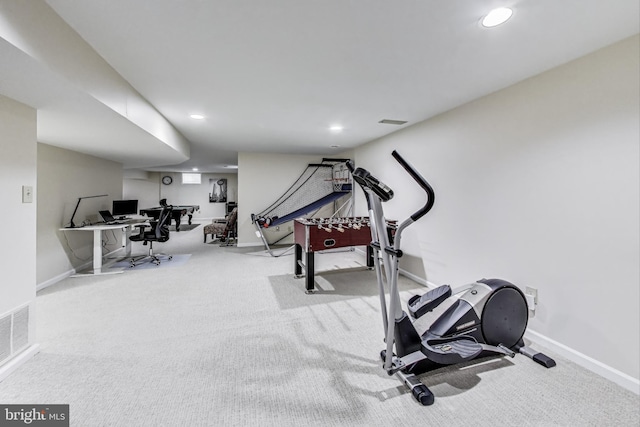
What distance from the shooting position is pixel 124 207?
555 centimetres

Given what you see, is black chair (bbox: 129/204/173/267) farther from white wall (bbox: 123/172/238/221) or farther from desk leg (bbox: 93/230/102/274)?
white wall (bbox: 123/172/238/221)

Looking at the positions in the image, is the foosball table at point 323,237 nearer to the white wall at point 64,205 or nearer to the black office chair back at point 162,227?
the black office chair back at point 162,227

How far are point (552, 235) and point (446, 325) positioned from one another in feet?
3.96

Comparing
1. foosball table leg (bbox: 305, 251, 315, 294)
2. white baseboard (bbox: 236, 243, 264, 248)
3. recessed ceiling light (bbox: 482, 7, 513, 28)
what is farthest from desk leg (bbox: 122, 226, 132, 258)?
recessed ceiling light (bbox: 482, 7, 513, 28)

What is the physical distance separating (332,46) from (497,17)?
994 mm

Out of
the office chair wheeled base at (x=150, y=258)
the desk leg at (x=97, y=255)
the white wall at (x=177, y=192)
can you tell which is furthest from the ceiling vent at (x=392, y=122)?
the white wall at (x=177, y=192)

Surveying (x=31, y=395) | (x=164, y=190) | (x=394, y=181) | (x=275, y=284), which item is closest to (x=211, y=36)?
(x=31, y=395)

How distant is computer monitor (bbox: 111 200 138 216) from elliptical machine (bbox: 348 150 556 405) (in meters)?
5.60

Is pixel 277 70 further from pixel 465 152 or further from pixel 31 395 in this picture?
pixel 31 395

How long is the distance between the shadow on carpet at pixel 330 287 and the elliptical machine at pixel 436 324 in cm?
129

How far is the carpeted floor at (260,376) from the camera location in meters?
1.49

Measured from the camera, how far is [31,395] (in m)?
1.61

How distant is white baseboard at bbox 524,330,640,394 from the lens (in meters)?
1.70

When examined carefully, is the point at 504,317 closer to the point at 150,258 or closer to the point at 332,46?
the point at 332,46
